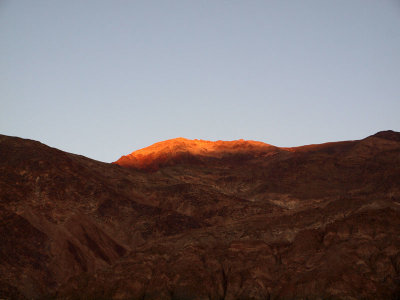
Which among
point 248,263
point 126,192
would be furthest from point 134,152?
point 248,263

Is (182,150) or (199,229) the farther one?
(182,150)

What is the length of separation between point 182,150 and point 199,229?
79.0 m

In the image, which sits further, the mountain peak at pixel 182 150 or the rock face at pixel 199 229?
the mountain peak at pixel 182 150

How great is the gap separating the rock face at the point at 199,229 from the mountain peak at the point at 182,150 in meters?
11.2

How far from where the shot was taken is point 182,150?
5443 inches

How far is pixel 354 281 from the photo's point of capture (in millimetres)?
42000

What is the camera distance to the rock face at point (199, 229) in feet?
151

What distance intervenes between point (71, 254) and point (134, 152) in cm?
8484

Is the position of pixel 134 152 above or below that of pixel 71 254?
above

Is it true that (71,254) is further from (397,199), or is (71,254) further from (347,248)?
(397,199)

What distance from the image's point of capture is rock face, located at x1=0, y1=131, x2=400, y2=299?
46.0 meters

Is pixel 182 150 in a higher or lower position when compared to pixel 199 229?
higher

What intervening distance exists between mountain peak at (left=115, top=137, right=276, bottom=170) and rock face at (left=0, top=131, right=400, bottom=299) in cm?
1116

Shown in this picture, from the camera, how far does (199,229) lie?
5975 cm
